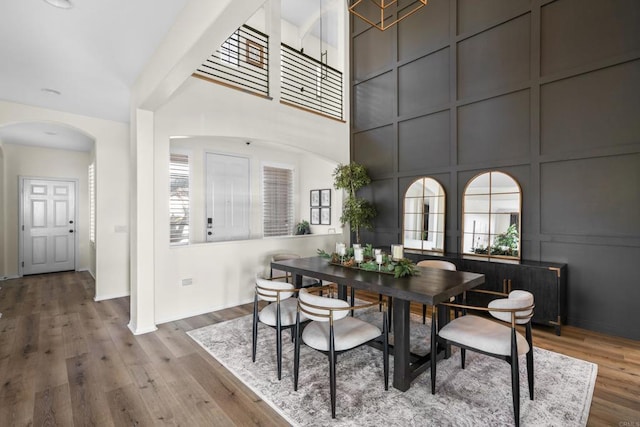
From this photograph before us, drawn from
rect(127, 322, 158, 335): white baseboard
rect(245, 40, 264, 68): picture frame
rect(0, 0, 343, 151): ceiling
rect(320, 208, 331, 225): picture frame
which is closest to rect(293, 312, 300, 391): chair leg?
rect(127, 322, 158, 335): white baseboard

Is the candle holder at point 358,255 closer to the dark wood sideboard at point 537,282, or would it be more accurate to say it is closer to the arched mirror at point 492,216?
the dark wood sideboard at point 537,282

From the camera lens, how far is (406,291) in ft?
7.26

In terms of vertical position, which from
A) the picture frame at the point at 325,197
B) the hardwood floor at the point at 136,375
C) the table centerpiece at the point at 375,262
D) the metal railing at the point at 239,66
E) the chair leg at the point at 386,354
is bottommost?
the hardwood floor at the point at 136,375

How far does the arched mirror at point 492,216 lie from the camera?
13.1ft

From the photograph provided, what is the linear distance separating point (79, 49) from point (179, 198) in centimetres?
304

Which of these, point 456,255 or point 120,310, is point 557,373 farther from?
point 120,310

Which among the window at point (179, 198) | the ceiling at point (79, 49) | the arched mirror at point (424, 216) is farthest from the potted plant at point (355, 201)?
the ceiling at point (79, 49)

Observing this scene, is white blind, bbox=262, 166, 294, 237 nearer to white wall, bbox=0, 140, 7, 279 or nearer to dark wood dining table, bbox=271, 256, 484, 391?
dark wood dining table, bbox=271, 256, 484, 391

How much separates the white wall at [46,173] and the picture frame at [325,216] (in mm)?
5278

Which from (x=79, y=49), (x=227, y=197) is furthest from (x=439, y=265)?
(x=227, y=197)

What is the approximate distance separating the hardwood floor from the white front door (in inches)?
125

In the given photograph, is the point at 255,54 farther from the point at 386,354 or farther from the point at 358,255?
the point at 386,354

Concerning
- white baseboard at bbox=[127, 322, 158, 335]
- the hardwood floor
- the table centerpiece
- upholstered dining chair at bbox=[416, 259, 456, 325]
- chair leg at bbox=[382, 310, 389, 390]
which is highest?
the table centerpiece

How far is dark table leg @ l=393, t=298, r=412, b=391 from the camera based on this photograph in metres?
2.31
